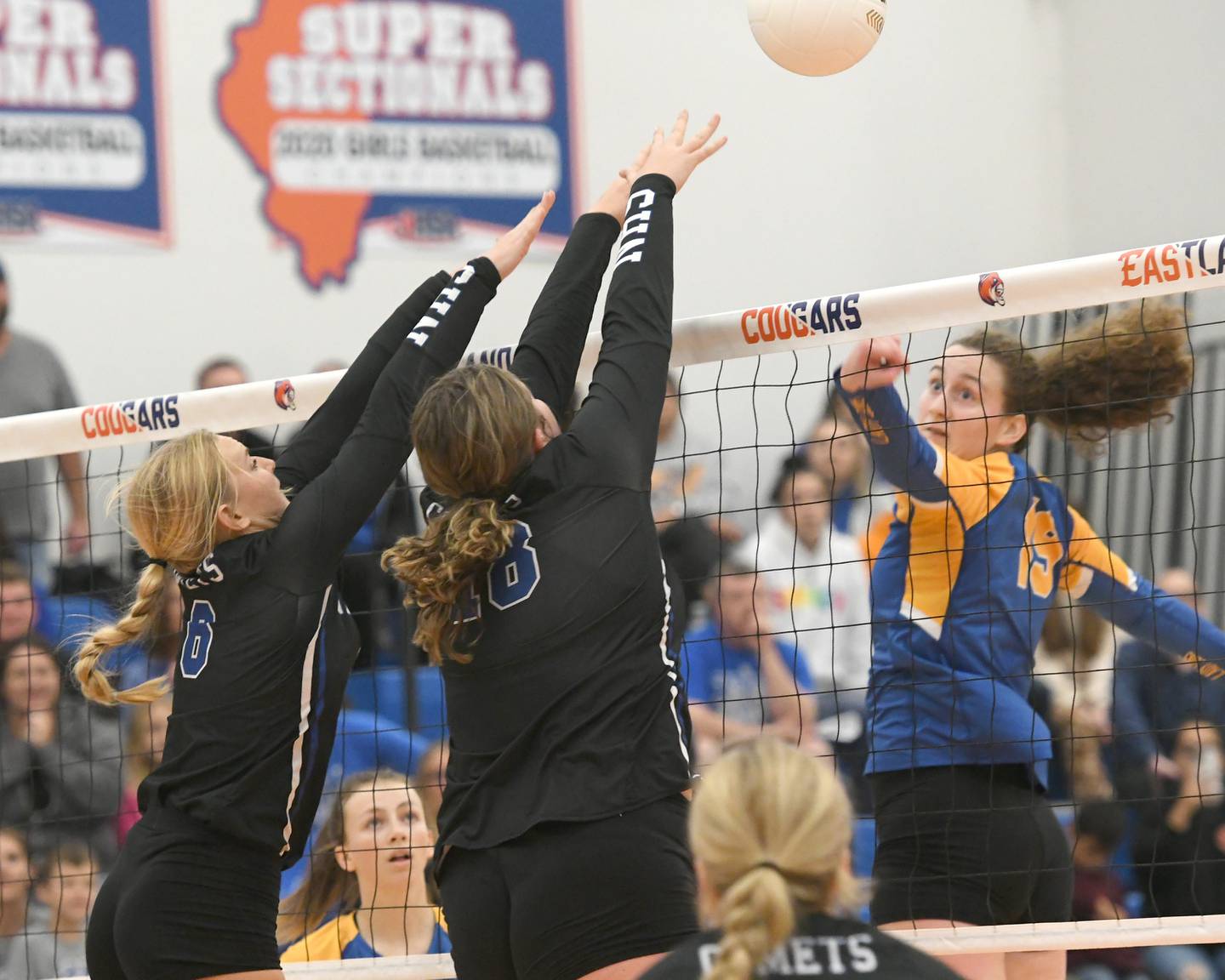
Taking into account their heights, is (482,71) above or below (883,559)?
above

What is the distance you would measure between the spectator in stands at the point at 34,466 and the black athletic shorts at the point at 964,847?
12.6 feet

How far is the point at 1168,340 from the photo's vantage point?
3600mm

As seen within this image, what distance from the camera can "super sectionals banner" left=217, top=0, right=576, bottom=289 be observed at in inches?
299

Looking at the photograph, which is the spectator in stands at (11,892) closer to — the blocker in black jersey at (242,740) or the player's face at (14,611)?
the player's face at (14,611)

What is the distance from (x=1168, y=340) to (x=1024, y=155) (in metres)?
5.80

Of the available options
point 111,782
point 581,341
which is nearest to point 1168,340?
point 581,341

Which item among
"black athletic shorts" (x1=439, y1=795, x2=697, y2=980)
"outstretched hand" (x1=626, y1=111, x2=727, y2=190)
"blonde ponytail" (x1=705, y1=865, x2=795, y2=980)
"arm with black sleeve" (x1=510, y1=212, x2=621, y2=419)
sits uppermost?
"outstretched hand" (x1=626, y1=111, x2=727, y2=190)

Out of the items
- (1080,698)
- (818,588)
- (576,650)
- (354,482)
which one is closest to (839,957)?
(576,650)

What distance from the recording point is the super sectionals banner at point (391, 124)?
7586 millimetres

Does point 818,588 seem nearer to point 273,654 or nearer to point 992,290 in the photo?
point 992,290

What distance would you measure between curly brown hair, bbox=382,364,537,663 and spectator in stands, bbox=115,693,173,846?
255cm

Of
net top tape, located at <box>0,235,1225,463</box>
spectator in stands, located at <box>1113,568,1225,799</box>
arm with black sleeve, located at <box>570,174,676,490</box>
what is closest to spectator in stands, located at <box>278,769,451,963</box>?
net top tape, located at <box>0,235,1225,463</box>

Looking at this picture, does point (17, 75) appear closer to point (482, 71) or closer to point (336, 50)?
point (336, 50)

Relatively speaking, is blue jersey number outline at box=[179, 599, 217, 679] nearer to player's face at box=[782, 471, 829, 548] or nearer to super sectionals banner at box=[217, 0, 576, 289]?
player's face at box=[782, 471, 829, 548]
